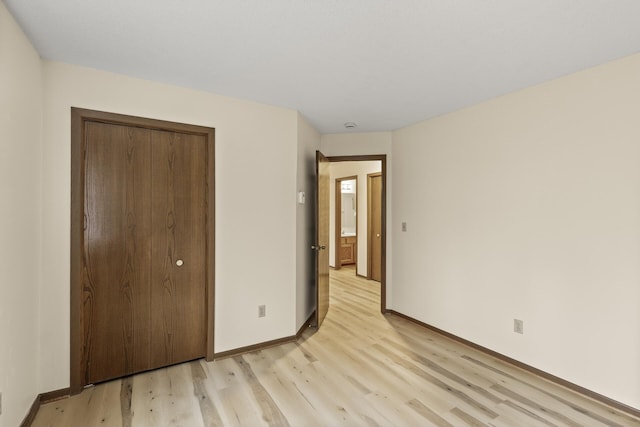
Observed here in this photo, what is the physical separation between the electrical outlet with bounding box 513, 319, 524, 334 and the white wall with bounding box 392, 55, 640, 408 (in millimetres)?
37

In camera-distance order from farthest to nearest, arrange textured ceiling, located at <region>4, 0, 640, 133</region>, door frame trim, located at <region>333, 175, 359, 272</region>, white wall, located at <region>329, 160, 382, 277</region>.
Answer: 1. door frame trim, located at <region>333, 175, 359, 272</region>
2. white wall, located at <region>329, 160, 382, 277</region>
3. textured ceiling, located at <region>4, 0, 640, 133</region>

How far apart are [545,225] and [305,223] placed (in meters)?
2.24

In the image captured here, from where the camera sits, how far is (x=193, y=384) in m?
A: 2.43

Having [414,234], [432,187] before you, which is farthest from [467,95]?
[414,234]

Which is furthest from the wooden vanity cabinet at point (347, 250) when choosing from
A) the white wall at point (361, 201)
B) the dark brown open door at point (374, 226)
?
the dark brown open door at point (374, 226)

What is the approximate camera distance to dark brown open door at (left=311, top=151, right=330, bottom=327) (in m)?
3.49

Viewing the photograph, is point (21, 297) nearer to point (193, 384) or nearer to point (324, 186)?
point (193, 384)

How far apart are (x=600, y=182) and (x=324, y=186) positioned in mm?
2489

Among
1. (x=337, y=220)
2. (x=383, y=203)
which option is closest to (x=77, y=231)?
(x=383, y=203)

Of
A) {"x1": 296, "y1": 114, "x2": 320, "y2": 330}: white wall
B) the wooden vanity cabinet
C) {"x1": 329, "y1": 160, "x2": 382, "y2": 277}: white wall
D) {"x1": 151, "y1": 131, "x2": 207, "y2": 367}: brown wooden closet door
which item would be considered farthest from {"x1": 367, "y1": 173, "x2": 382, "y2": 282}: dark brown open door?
{"x1": 151, "y1": 131, "x2": 207, "y2": 367}: brown wooden closet door

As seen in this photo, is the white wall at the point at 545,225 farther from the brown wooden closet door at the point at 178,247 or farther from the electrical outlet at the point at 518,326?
the brown wooden closet door at the point at 178,247

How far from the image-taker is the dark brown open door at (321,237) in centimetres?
349

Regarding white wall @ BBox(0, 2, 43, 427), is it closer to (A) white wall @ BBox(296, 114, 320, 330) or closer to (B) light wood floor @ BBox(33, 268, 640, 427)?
(B) light wood floor @ BBox(33, 268, 640, 427)

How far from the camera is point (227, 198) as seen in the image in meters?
2.85
